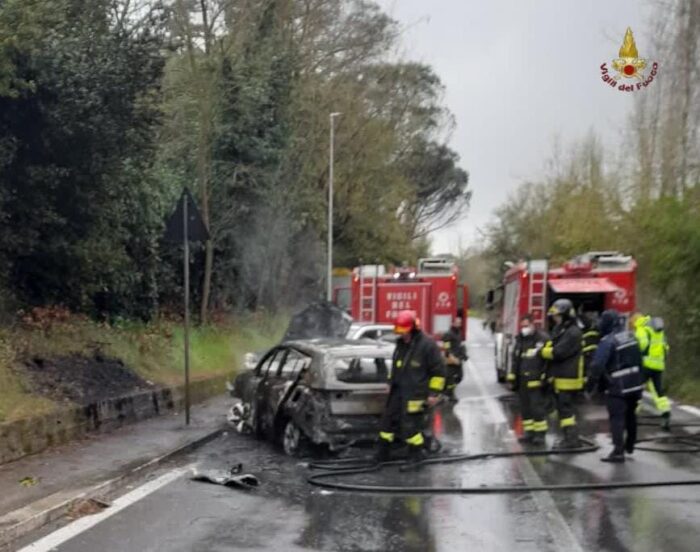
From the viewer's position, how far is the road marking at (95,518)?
24.6ft

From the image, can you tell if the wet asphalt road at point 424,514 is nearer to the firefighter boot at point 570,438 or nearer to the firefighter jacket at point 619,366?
the firefighter boot at point 570,438

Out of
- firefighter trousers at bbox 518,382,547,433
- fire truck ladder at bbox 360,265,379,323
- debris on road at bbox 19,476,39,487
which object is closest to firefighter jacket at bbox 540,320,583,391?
firefighter trousers at bbox 518,382,547,433

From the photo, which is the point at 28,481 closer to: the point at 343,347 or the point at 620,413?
the point at 343,347

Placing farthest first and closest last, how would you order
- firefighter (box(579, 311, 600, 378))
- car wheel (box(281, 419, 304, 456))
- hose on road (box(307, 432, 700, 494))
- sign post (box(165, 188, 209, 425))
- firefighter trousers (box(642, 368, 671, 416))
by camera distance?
firefighter (box(579, 311, 600, 378)) < sign post (box(165, 188, 209, 425)) < firefighter trousers (box(642, 368, 671, 416)) < car wheel (box(281, 419, 304, 456)) < hose on road (box(307, 432, 700, 494))

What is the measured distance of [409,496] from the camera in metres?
9.27

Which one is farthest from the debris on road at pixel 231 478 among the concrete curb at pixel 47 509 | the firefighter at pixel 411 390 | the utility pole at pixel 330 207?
the utility pole at pixel 330 207

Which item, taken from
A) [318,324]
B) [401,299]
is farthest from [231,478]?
[401,299]

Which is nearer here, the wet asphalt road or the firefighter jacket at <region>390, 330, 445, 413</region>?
the wet asphalt road

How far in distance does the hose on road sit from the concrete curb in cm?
184

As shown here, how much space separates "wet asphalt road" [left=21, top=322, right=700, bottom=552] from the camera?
7.52m

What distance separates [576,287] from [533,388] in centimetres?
781

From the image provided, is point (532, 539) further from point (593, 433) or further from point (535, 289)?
point (535, 289)

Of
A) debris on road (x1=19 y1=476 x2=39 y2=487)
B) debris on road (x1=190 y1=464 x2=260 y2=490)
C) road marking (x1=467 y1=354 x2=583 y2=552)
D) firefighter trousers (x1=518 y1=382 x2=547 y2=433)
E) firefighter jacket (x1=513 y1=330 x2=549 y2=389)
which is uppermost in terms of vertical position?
firefighter jacket (x1=513 y1=330 x2=549 y2=389)

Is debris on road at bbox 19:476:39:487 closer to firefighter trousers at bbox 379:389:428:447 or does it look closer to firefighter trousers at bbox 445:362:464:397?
firefighter trousers at bbox 379:389:428:447
